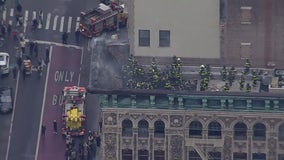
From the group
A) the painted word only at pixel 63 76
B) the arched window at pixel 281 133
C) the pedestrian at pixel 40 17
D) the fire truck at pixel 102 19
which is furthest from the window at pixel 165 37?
the pedestrian at pixel 40 17

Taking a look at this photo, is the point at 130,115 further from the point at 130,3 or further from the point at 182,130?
the point at 130,3

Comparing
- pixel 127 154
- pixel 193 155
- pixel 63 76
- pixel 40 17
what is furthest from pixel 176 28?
pixel 40 17

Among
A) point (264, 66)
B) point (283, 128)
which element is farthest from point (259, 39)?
point (283, 128)

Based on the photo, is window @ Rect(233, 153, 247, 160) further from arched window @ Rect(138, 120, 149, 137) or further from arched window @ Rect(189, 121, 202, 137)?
arched window @ Rect(138, 120, 149, 137)

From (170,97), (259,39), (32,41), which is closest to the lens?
(170,97)

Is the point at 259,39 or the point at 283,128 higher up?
the point at 259,39

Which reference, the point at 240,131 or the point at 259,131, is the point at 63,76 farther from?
the point at 259,131
